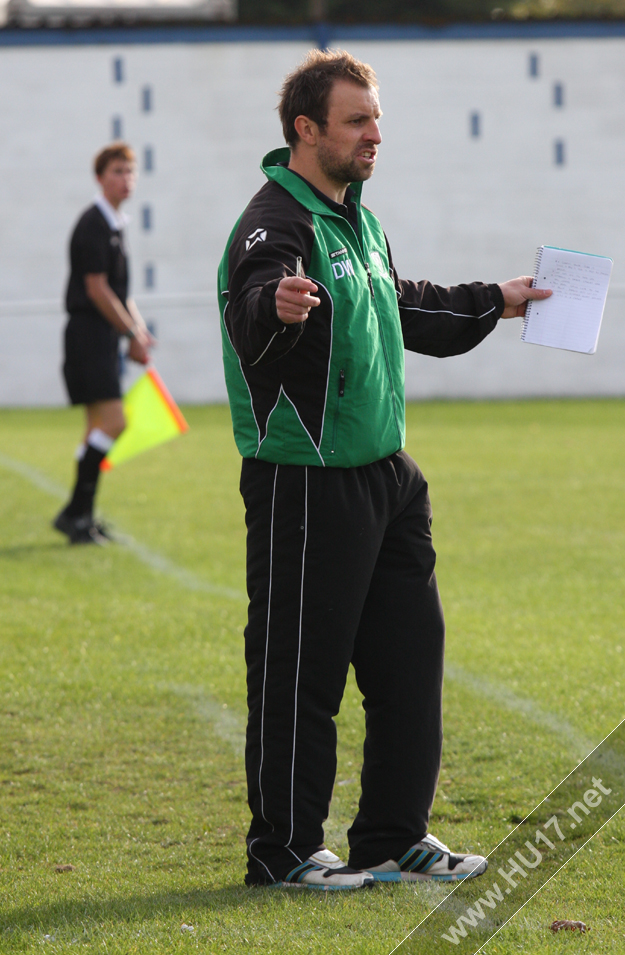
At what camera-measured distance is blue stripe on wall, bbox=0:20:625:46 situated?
21.9 m

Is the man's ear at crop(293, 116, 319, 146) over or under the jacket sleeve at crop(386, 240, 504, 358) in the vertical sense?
over

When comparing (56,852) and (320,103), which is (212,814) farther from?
(320,103)

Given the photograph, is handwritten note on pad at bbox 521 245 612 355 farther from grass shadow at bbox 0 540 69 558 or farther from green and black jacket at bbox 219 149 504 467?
grass shadow at bbox 0 540 69 558

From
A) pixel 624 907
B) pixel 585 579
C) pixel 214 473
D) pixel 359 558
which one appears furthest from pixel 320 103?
pixel 214 473

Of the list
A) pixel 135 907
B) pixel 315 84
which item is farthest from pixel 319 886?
pixel 315 84

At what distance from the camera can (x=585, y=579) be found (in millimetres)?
6652

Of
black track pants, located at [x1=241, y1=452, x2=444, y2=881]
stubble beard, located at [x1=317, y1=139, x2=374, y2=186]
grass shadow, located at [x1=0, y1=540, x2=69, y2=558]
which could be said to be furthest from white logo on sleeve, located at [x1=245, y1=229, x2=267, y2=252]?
grass shadow, located at [x1=0, y1=540, x2=69, y2=558]

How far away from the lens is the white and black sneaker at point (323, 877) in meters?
3.00

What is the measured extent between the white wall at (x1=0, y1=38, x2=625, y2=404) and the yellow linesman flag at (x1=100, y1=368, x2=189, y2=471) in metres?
14.1

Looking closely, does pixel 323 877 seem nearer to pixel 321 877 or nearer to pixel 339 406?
pixel 321 877

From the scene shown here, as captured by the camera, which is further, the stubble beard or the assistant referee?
the assistant referee

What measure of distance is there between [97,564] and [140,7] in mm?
20803

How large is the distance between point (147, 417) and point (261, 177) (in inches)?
566

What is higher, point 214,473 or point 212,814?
point 212,814
